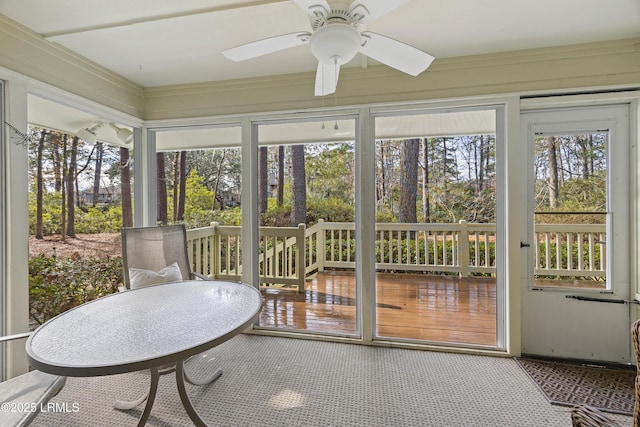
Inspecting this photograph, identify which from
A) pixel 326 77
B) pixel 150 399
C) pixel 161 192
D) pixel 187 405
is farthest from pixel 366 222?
pixel 161 192

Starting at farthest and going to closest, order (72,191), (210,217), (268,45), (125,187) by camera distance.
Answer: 1. (210,217)
2. (125,187)
3. (72,191)
4. (268,45)

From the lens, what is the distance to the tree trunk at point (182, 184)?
335 centimetres

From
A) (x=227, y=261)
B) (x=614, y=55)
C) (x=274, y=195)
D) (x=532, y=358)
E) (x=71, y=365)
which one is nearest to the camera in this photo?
(x=71, y=365)

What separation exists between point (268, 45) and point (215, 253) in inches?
95.8

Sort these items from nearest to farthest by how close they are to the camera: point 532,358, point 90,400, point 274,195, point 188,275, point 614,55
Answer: point 90,400 → point 614,55 → point 532,358 → point 188,275 → point 274,195

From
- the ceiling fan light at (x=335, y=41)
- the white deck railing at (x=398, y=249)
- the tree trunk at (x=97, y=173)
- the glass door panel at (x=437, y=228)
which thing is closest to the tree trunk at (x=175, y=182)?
the white deck railing at (x=398, y=249)

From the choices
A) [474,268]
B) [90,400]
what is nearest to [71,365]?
[90,400]

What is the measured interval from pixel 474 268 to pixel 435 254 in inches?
14.4

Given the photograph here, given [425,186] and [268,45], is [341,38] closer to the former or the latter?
[268,45]

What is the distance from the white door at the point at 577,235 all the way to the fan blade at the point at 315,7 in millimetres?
2104

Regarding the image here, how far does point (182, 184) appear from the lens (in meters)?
3.37

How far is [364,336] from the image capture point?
2.82 m

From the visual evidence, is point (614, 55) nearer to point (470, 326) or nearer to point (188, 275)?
point (470, 326)

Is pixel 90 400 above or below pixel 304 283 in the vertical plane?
below
